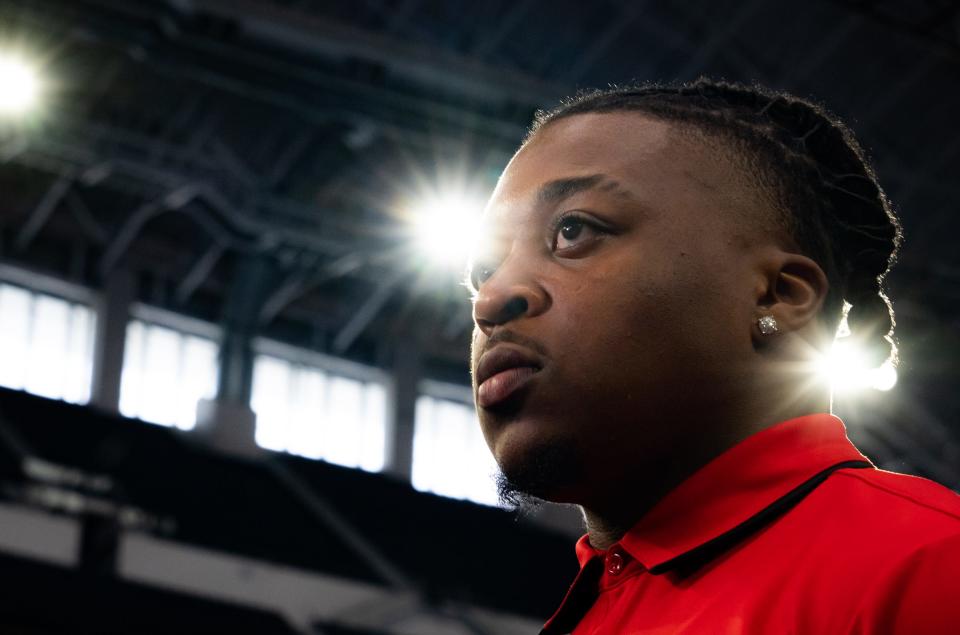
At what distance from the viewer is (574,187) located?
1.12 m

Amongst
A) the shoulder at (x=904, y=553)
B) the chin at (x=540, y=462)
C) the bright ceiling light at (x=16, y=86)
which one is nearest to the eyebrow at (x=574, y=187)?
the chin at (x=540, y=462)

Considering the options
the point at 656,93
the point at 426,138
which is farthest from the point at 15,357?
the point at 656,93

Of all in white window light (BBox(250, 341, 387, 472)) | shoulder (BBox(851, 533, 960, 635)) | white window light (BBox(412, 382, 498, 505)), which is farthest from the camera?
white window light (BBox(412, 382, 498, 505))

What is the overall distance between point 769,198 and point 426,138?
30.8ft

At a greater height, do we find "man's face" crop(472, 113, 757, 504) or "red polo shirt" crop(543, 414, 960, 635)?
"man's face" crop(472, 113, 757, 504)

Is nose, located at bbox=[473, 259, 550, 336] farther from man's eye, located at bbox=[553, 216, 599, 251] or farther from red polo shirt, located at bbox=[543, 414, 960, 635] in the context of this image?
red polo shirt, located at bbox=[543, 414, 960, 635]

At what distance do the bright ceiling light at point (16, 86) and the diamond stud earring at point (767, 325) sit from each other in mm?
9569

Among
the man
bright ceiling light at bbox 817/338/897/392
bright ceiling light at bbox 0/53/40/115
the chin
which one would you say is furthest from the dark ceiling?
the chin

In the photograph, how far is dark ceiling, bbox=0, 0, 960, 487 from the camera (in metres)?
9.73

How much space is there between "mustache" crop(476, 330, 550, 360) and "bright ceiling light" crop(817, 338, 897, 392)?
0.25 metres

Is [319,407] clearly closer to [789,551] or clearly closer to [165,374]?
[165,374]

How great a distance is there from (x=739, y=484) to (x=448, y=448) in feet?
46.2

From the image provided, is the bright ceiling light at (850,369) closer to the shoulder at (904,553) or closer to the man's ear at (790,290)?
the man's ear at (790,290)

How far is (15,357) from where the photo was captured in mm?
12602
